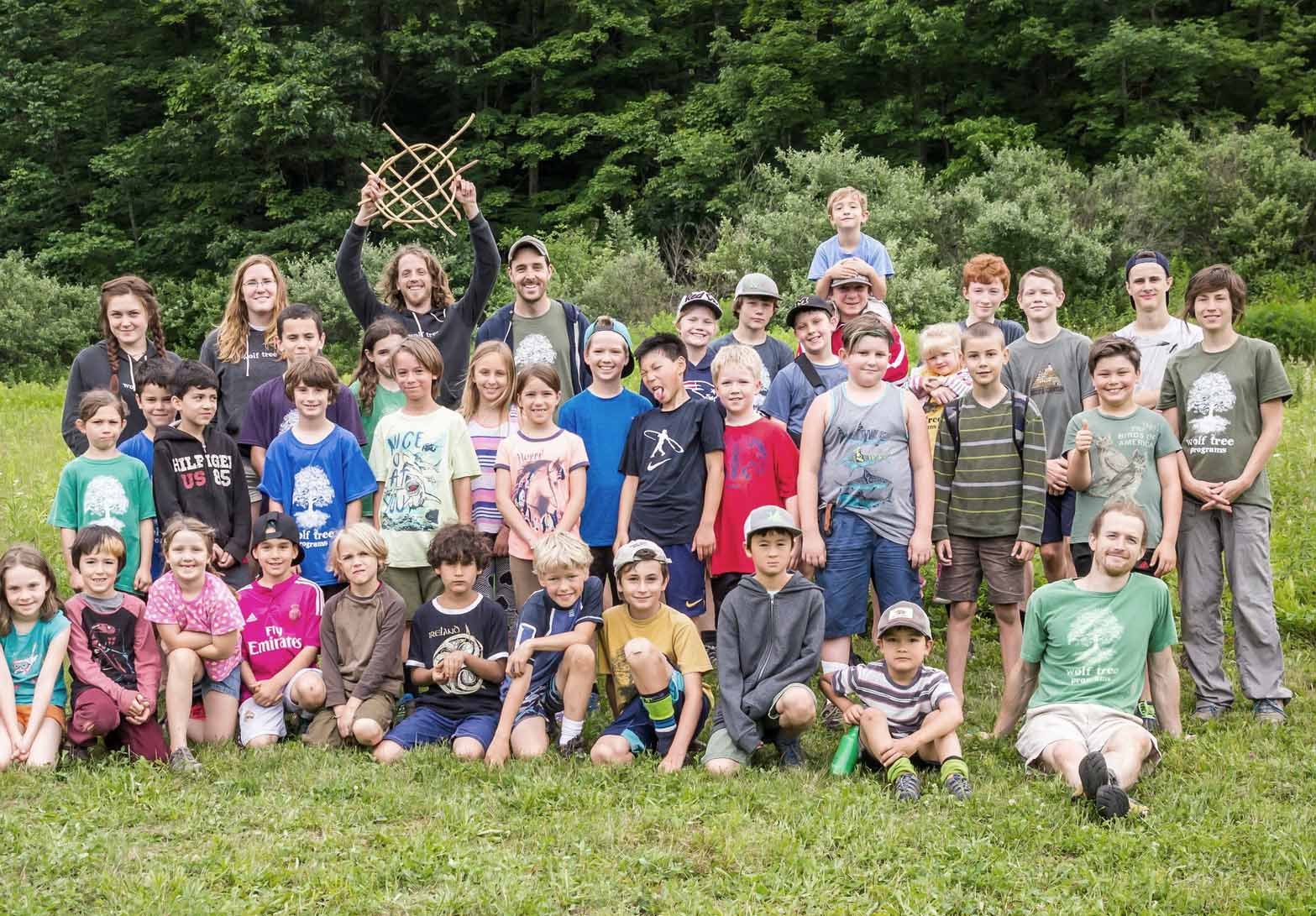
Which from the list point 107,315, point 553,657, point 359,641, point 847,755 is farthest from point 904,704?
point 107,315

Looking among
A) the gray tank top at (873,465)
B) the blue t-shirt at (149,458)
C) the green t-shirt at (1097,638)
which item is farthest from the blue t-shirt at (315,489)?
the green t-shirt at (1097,638)

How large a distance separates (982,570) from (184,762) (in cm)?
386

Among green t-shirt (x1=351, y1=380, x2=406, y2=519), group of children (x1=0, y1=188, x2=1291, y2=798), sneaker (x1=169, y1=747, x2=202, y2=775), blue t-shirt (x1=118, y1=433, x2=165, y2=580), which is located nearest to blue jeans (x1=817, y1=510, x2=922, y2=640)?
group of children (x1=0, y1=188, x2=1291, y2=798)

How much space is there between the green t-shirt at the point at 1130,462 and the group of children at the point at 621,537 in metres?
0.01

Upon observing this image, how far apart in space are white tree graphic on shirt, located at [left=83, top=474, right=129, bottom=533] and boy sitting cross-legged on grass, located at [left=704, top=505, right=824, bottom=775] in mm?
3049

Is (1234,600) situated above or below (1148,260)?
below

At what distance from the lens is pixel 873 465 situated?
5934mm

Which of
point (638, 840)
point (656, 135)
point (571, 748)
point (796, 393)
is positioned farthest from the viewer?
point (656, 135)

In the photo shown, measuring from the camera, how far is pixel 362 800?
A: 16.3ft

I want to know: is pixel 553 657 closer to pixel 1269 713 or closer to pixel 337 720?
pixel 337 720

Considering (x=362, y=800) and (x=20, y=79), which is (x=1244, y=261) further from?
(x=20, y=79)

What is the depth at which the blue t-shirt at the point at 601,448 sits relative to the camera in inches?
252

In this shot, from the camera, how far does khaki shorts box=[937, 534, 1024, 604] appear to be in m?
5.95

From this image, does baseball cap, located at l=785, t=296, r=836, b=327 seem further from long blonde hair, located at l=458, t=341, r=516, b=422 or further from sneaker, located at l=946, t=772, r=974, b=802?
sneaker, located at l=946, t=772, r=974, b=802
